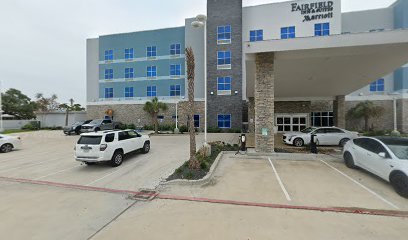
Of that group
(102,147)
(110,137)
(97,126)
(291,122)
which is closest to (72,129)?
(97,126)

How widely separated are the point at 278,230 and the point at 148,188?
421 cm

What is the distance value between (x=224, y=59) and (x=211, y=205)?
82.6 ft

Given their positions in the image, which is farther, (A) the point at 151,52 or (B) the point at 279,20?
(A) the point at 151,52

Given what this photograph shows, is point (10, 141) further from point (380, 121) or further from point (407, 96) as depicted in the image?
point (407, 96)

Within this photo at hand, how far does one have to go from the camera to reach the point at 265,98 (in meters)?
10.6

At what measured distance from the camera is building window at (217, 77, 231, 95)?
27.9m

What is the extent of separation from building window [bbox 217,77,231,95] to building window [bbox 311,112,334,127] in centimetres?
1126

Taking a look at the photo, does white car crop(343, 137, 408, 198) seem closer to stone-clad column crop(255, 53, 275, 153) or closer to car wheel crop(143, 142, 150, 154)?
stone-clad column crop(255, 53, 275, 153)

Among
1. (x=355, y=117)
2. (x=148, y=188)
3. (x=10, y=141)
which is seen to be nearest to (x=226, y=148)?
(x=148, y=188)

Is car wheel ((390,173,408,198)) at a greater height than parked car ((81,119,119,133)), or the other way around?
parked car ((81,119,119,133))

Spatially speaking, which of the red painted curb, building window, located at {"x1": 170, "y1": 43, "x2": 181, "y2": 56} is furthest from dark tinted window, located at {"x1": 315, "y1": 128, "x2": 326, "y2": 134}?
building window, located at {"x1": 170, "y1": 43, "x2": 181, "y2": 56}

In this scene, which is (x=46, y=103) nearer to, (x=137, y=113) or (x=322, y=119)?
(x=137, y=113)

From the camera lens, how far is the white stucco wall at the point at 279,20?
2527 centimetres

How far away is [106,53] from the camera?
34812 mm
